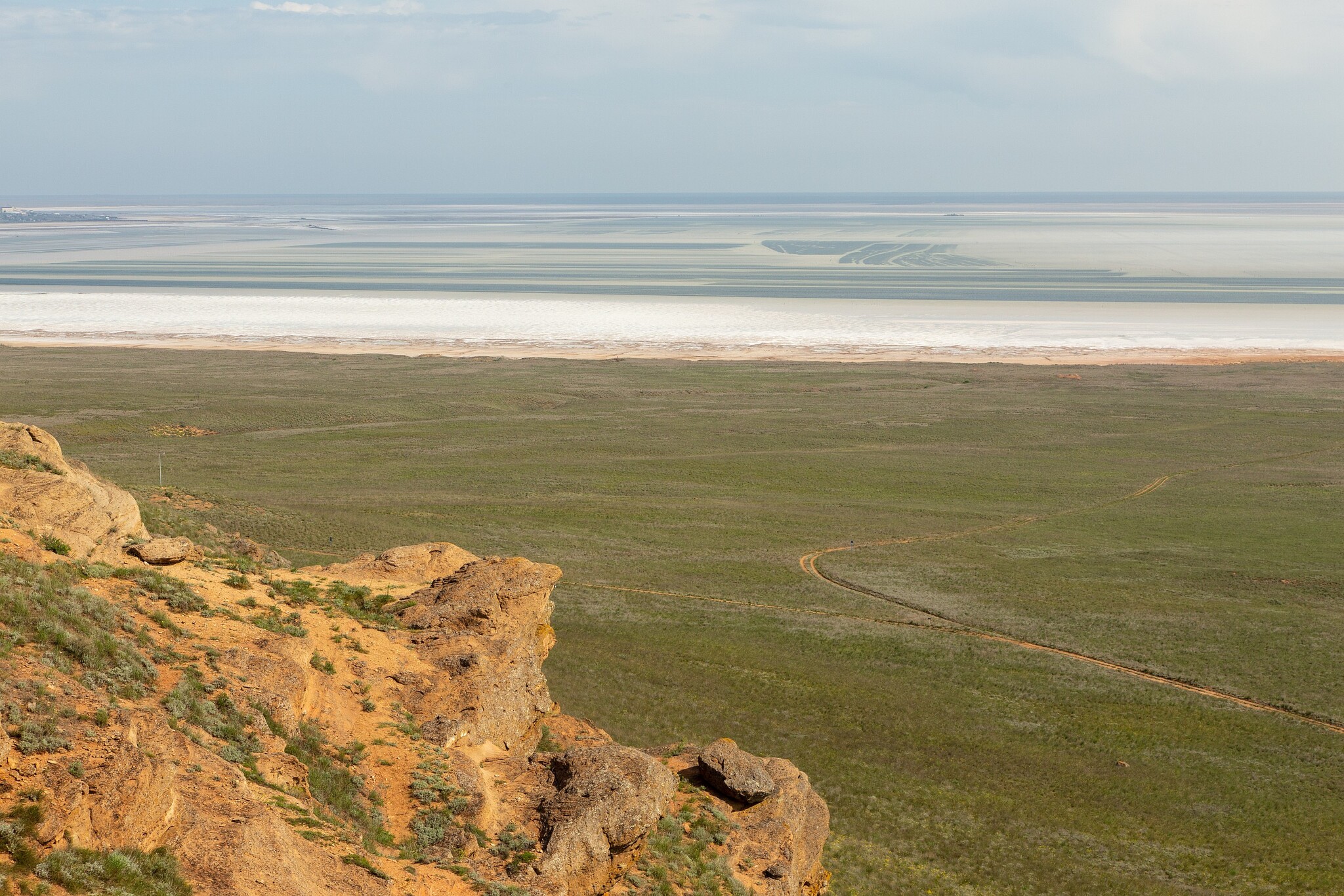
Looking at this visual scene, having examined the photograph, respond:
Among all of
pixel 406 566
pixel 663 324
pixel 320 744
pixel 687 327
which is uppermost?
pixel 663 324

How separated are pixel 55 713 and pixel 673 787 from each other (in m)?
8.83

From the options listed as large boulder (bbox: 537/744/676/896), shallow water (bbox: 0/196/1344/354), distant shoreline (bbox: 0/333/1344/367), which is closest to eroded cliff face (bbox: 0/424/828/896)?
large boulder (bbox: 537/744/676/896)

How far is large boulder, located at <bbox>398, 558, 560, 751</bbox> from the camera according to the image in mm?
18625

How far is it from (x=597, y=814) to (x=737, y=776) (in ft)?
13.6

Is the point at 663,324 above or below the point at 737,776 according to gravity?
above

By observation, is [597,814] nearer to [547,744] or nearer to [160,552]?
[547,744]

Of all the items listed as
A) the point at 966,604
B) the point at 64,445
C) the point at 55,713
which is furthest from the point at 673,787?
the point at 64,445

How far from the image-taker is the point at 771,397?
78688 mm

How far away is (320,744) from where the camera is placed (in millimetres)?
16406

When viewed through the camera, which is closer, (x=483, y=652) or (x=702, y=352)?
(x=483, y=652)

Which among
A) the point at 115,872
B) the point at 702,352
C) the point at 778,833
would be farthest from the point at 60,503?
the point at 702,352

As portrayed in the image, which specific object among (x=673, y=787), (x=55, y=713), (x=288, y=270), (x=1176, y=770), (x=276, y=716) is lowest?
(x=1176, y=770)

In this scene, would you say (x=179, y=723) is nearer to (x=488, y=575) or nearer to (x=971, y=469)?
(x=488, y=575)

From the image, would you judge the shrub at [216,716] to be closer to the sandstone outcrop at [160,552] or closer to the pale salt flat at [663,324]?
the sandstone outcrop at [160,552]
